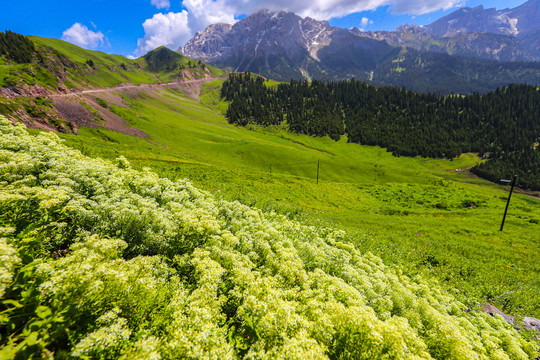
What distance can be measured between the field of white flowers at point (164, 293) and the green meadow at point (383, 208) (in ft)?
33.1

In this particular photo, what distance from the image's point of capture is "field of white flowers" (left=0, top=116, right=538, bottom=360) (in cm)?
417

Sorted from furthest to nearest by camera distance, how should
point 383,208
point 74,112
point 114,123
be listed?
point 114,123 → point 74,112 → point 383,208

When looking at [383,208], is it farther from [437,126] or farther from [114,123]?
[437,126]

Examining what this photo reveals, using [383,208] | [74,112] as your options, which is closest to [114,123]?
[74,112]

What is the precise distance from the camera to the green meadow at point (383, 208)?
19891mm

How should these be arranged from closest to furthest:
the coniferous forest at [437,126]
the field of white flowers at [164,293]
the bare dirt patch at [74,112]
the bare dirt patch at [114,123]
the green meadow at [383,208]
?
1. the field of white flowers at [164,293]
2. the green meadow at [383,208]
3. the bare dirt patch at [74,112]
4. the bare dirt patch at [114,123]
5. the coniferous forest at [437,126]

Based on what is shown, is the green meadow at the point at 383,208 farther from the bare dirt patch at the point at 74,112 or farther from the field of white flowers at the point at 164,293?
the field of white flowers at the point at 164,293

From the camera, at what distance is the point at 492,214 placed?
47.1 metres

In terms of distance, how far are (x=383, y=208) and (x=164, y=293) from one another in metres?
48.7

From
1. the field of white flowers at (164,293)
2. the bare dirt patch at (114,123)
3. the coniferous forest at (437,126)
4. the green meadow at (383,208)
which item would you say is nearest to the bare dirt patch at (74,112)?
the bare dirt patch at (114,123)

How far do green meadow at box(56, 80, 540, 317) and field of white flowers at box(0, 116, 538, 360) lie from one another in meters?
10.1

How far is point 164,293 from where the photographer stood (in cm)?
578

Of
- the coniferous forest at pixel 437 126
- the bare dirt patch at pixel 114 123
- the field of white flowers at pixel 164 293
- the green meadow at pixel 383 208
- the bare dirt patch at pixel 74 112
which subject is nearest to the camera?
the field of white flowers at pixel 164 293

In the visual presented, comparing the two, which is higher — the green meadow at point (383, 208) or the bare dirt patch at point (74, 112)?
the bare dirt patch at point (74, 112)
